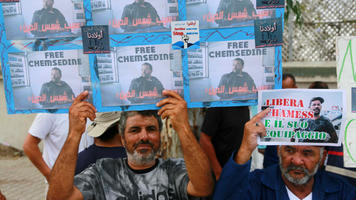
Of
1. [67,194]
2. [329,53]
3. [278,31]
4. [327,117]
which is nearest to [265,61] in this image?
[278,31]

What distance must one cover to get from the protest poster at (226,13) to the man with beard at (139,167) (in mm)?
425

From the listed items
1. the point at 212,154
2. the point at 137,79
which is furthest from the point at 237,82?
the point at 212,154

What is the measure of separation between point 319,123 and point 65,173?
4.47 feet

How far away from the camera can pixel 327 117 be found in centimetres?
177

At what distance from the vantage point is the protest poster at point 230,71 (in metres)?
1.78

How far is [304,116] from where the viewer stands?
178 cm

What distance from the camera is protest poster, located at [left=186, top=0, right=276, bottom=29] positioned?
1.76 meters

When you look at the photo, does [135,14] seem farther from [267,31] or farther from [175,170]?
[175,170]

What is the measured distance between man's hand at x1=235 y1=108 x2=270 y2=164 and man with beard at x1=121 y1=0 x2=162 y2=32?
72 centimetres

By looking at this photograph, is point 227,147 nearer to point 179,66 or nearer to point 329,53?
point 179,66

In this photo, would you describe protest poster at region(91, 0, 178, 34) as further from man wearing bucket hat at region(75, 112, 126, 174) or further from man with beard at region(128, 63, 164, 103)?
man wearing bucket hat at region(75, 112, 126, 174)

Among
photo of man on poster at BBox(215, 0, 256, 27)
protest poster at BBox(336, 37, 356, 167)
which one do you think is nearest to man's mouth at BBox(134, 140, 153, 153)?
photo of man on poster at BBox(215, 0, 256, 27)

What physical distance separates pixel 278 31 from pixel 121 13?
0.83 metres

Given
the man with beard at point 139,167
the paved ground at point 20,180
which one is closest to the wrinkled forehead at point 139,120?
the man with beard at point 139,167
